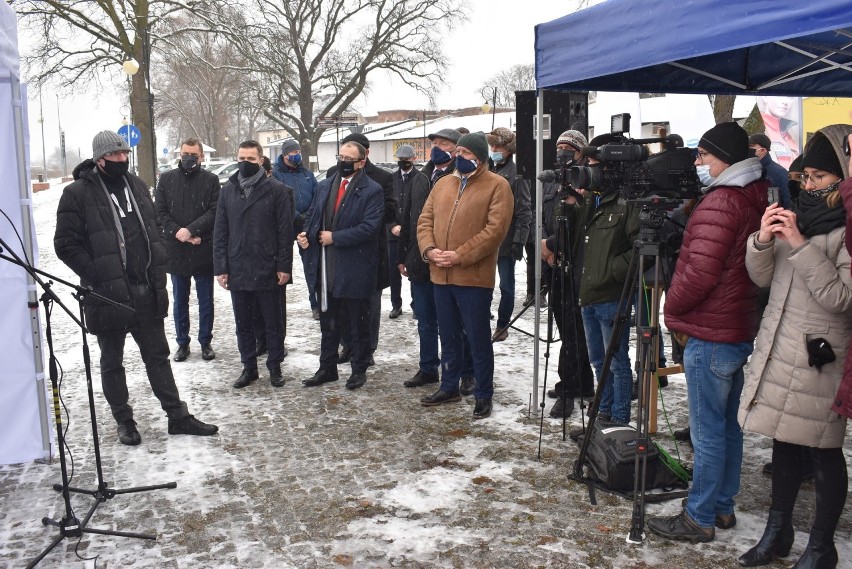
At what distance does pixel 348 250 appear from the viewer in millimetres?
6164

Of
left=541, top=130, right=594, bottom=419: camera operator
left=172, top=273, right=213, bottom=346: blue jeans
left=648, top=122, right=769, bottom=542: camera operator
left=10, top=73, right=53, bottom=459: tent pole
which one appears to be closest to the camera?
left=648, top=122, right=769, bottom=542: camera operator

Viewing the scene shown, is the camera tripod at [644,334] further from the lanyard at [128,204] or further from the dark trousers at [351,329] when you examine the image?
the lanyard at [128,204]

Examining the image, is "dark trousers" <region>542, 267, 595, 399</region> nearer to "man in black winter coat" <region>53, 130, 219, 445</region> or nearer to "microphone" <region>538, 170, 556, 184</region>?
"microphone" <region>538, 170, 556, 184</region>

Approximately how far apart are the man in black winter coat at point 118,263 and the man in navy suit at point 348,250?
4.77ft

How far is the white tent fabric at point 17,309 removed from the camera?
4.32m

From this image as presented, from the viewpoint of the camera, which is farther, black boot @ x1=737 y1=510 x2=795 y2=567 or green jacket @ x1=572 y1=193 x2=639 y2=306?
green jacket @ x1=572 y1=193 x2=639 y2=306

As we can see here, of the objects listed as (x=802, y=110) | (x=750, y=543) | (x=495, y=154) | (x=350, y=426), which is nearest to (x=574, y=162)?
(x=495, y=154)

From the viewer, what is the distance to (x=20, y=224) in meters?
4.38

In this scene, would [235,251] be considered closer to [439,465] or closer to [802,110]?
[439,465]

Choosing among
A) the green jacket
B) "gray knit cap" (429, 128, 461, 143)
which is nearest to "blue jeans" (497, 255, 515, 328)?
"gray knit cap" (429, 128, 461, 143)

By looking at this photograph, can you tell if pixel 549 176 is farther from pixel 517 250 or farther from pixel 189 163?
pixel 189 163

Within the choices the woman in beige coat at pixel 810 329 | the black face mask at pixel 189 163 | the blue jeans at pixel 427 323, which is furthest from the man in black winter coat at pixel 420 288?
the woman in beige coat at pixel 810 329

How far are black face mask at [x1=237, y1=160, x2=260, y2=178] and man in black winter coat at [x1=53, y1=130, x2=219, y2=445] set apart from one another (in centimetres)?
132

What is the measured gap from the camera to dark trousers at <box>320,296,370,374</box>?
6.30 metres
